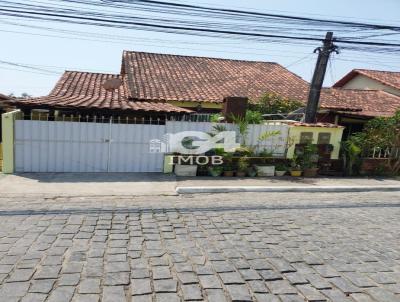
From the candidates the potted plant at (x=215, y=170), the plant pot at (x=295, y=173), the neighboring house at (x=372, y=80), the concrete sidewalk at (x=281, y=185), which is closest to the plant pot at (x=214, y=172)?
the potted plant at (x=215, y=170)

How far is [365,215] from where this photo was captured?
6.84 meters

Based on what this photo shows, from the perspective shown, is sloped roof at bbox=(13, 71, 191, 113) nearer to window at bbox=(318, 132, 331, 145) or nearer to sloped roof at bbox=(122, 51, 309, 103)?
sloped roof at bbox=(122, 51, 309, 103)

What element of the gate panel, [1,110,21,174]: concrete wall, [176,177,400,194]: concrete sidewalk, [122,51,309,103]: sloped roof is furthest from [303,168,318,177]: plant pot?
[1,110,21,174]: concrete wall

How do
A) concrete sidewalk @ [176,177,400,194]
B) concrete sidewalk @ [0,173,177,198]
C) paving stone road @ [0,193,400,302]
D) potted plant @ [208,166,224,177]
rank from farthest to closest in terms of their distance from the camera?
potted plant @ [208,166,224,177] < concrete sidewalk @ [176,177,400,194] < concrete sidewalk @ [0,173,177,198] < paving stone road @ [0,193,400,302]

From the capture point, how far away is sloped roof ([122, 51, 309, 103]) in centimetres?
1434

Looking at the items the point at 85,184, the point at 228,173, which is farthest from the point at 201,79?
the point at 85,184

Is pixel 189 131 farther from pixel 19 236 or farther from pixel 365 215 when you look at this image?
pixel 19 236

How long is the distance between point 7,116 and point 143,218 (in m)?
5.34

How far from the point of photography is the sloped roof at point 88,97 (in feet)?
32.1

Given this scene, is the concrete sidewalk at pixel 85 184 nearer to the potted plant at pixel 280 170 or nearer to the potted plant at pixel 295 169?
the potted plant at pixel 280 170

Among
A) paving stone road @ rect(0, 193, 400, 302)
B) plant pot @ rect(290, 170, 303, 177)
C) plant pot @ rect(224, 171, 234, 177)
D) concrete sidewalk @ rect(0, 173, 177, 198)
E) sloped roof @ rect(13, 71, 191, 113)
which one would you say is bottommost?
concrete sidewalk @ rect(0, 173, 177, 198)

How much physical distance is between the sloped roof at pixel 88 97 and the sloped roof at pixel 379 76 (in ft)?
51.1

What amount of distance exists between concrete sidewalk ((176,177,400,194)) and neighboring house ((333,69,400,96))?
12.4 meters

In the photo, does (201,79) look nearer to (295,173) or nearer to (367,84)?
(295,173)
